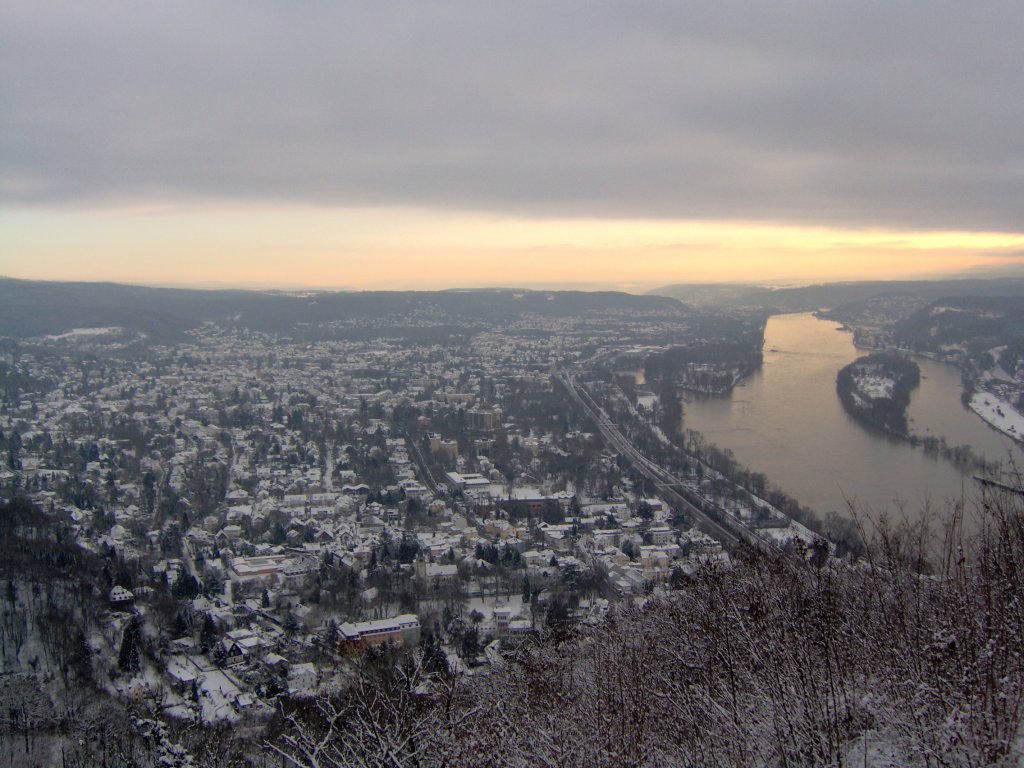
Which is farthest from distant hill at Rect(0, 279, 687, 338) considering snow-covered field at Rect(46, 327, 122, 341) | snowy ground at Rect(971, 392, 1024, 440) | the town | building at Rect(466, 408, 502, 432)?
snowy ground at Rect(971, 392, 1024, 440)

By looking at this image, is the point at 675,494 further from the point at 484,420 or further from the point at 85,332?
the point at 85,332

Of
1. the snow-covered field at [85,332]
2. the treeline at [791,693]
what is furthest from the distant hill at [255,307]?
the treeline at [791,693]

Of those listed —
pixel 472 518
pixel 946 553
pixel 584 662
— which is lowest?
pixel 472 518

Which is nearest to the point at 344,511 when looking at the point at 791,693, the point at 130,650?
the point at 130,650

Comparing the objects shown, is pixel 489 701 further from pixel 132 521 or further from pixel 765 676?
pixel 132 521

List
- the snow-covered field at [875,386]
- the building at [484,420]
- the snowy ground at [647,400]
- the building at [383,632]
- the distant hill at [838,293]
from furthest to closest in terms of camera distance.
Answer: the distant hill at [838,293] < the snowy ground at [647,400] < the snow-covered field at [875,386] < the building at [484,420] < the building at [383,632]

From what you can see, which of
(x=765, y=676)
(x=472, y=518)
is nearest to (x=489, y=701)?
(x=765, y=676)

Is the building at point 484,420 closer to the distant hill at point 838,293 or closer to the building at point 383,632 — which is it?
the building at point 383,632
